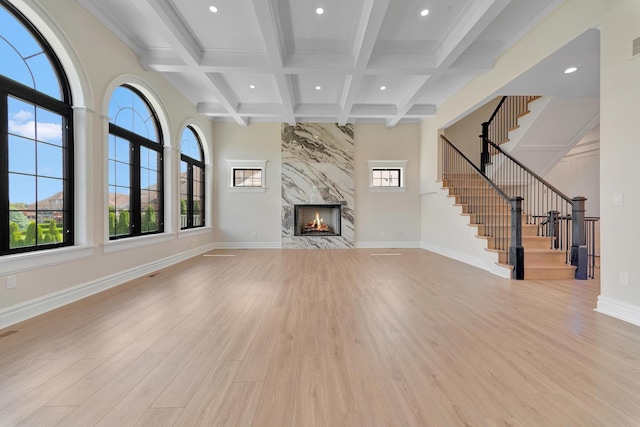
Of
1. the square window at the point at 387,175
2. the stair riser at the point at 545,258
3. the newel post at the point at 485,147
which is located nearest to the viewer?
the stair riser at the point at 545,258

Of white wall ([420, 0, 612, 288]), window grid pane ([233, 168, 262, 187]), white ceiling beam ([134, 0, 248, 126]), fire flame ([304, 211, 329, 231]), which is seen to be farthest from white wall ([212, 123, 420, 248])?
white ceiling beam ([134, 0, 248, 126])

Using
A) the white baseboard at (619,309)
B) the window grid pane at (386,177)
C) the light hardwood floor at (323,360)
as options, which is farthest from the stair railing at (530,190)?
the window grid pane at (386,177)

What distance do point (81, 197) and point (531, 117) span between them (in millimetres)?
7788

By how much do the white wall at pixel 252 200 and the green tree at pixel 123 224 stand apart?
3.23 m

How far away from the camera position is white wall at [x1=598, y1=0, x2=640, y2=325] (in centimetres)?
252

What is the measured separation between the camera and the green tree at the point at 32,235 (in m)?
2.77

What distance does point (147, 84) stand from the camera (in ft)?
14.8

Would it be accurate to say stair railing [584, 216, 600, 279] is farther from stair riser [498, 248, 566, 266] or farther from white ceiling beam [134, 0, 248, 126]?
white ceiling beam [134, 0, 248, 126]

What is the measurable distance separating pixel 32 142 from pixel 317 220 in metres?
5.99

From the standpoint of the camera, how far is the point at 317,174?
752 cm

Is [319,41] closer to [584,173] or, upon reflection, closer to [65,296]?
[65,296]

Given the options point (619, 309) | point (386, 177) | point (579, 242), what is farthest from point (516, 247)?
point (386, 177)

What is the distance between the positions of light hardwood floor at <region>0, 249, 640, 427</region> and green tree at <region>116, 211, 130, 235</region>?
119 centimetres

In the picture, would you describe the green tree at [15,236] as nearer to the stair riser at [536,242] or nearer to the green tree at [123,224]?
the green tree at [123,224]
